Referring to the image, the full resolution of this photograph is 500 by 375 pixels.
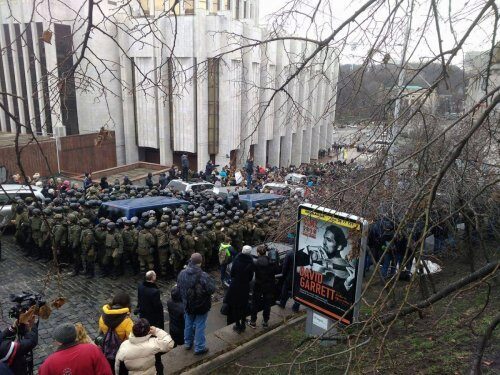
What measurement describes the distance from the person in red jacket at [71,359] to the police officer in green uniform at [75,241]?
6975mm

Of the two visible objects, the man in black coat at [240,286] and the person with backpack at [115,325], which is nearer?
the person with backpack at [115,325]

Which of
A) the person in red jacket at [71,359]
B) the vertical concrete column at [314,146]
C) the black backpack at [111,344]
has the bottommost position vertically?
the vertical concrete column at [314,146]

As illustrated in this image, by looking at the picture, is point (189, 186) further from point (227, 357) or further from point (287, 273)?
point (227, 357)

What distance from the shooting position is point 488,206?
27.1 ft

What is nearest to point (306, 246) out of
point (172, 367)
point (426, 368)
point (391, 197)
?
point (391, 197)

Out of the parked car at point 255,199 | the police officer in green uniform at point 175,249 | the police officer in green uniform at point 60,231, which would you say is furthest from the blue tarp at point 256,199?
the police officer in green uniform at point 60,231

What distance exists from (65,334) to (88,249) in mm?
6921

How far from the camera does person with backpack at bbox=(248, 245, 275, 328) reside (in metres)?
7.11

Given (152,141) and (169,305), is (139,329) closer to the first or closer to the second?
(169,305)

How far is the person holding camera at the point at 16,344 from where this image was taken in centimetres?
429

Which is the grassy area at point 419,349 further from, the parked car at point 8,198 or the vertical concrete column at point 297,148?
the vertical concrete column at point 297,148

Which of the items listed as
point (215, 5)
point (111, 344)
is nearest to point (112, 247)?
point (111, 344)

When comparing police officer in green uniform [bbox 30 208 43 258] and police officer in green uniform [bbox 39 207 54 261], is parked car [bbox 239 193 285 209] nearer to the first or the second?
police officer in green uniform [bbox 39 207 54 261]

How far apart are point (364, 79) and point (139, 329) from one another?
364cm
